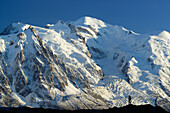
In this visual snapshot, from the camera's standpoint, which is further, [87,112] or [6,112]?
[87,112]

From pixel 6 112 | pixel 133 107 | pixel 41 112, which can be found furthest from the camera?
pixel 133 107

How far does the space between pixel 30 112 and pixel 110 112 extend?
94.7 ft

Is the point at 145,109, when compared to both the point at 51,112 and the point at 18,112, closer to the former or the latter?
the point at 51,112

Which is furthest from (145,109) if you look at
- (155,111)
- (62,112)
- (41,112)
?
(41,112)

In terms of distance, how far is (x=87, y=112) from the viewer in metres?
113

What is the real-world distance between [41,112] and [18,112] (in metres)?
11.1

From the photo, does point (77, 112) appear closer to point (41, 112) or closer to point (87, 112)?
point (87, 112)

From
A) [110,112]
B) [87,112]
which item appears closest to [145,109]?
[110,112]

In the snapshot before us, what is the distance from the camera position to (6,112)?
98.6m

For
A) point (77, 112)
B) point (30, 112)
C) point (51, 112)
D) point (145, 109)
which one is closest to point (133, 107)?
point (145, 109)

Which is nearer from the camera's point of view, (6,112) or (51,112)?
(6,112)

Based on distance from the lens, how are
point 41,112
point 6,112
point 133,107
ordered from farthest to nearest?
point 133,107 < point 41,112 < point 6,112

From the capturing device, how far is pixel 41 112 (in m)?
111

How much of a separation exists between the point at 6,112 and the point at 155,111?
52.2 metres
